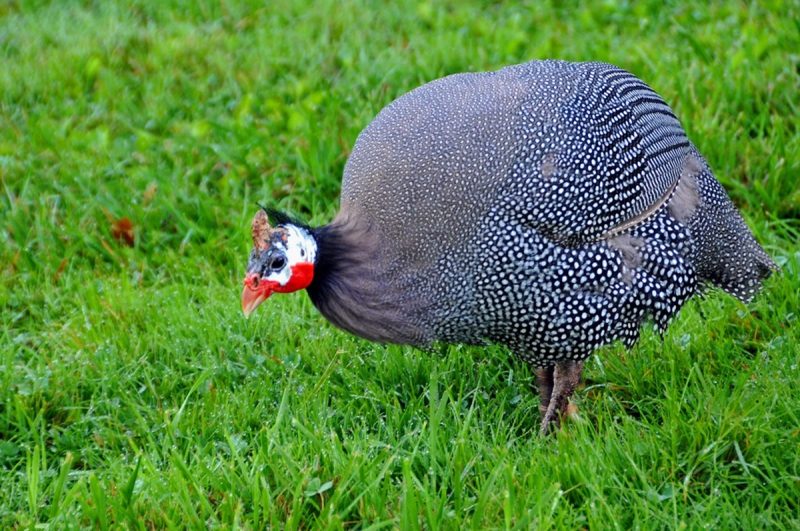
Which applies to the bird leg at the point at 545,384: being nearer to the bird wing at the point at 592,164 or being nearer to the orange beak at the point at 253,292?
the bird wing at the point at 592,164

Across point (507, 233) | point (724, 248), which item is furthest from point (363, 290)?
point (724, 248)

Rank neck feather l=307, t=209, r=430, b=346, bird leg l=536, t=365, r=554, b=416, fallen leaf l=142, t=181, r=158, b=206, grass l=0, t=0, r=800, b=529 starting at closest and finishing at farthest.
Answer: grass l=0, t=0, r=800, b=529, neck feather l=307, t=209, r=430, b=346, bird leg l=536, t=365, r=554, b=416, fallen leaf l=142, t=181, r=158, b=206

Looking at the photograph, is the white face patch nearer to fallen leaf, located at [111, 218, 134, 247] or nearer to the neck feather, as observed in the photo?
the neck feather

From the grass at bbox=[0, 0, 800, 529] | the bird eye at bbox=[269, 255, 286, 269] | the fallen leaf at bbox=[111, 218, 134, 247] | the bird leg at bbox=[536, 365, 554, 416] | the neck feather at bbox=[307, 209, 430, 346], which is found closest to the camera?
the grass at bbox=[0, 0, 800, 529]

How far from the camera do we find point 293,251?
10.5 ft

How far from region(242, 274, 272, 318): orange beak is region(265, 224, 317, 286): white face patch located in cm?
3

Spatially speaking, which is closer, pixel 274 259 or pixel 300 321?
pixel 274 259

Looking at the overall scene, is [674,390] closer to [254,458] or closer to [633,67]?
[254,458]

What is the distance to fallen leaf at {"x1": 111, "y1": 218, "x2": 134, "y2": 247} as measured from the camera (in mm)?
4699

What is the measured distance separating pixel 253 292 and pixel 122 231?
65.7 inches

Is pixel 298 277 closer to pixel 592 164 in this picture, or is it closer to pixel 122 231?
pixel 592 164

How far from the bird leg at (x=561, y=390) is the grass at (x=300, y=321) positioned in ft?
0.33

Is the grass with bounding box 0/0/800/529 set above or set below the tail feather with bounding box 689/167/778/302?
below

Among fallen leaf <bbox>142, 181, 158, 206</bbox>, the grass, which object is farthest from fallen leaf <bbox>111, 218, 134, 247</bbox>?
fallen leaf <bbox>142, 181, 158, 206</bbox>
